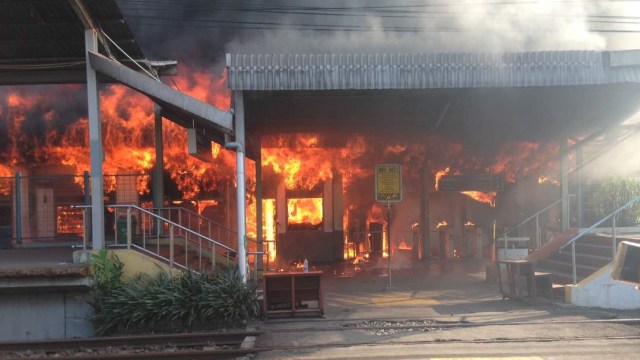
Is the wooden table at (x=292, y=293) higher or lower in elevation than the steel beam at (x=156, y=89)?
lower

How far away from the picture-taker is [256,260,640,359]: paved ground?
6.77 m

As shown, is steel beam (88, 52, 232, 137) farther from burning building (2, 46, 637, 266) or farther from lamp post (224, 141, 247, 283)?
burning building (2, 46, 637, 266)

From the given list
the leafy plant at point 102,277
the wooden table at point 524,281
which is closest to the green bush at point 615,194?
the wooden table at point 524,281

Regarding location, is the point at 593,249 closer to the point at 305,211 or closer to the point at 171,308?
the point at 171,308

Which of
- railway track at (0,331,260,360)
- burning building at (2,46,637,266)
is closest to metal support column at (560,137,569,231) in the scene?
burning building at (2,46,637,266)

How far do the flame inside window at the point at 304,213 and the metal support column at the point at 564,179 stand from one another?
318 inches

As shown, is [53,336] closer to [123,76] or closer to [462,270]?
[123,76]

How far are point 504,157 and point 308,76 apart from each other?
10956 mm

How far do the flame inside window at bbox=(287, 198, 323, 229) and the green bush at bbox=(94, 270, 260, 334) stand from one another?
9.43 meters

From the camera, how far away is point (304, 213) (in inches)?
715

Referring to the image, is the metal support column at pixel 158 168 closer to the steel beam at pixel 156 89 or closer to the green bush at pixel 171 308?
the steel beam at pixel 156 89

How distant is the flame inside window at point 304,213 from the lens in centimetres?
1805

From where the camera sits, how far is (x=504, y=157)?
18016 millimetres

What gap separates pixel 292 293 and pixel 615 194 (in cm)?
943
